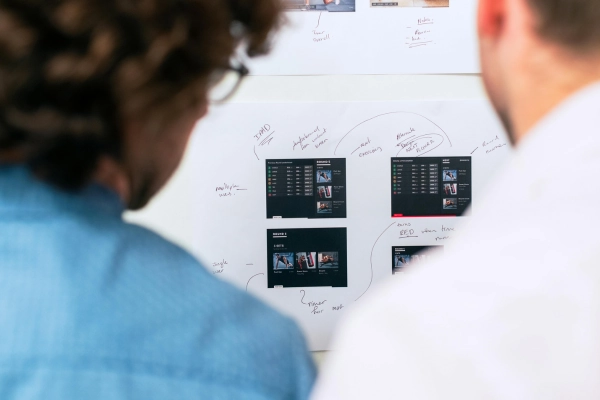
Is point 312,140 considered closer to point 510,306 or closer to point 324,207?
point 324,207

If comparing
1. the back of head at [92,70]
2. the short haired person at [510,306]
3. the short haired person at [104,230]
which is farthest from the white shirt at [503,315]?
the back of head at [92,70]

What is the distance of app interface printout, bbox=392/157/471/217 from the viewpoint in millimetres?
1105

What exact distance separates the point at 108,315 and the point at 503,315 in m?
0.28

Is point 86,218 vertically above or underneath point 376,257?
above

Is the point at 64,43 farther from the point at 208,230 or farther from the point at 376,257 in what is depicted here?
the point at 376,257

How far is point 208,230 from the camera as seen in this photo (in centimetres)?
109

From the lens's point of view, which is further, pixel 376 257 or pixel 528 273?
pixel 376 257

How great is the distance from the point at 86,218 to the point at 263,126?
2.33ft

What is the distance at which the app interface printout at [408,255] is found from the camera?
43.6 inches

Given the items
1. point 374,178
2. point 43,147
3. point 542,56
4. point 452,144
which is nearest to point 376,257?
point 374,178

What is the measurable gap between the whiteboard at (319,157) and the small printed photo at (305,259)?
0.05 m

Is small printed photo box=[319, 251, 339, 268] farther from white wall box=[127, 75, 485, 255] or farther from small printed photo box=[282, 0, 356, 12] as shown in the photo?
small printed photo box=[282, 0, 356, 12]

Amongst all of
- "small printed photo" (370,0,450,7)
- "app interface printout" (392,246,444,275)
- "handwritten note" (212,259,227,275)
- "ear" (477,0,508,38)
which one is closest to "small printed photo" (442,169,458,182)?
"app interface printout" (392,246,444,275)

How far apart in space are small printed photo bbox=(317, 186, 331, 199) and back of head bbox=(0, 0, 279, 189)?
0.68 m
